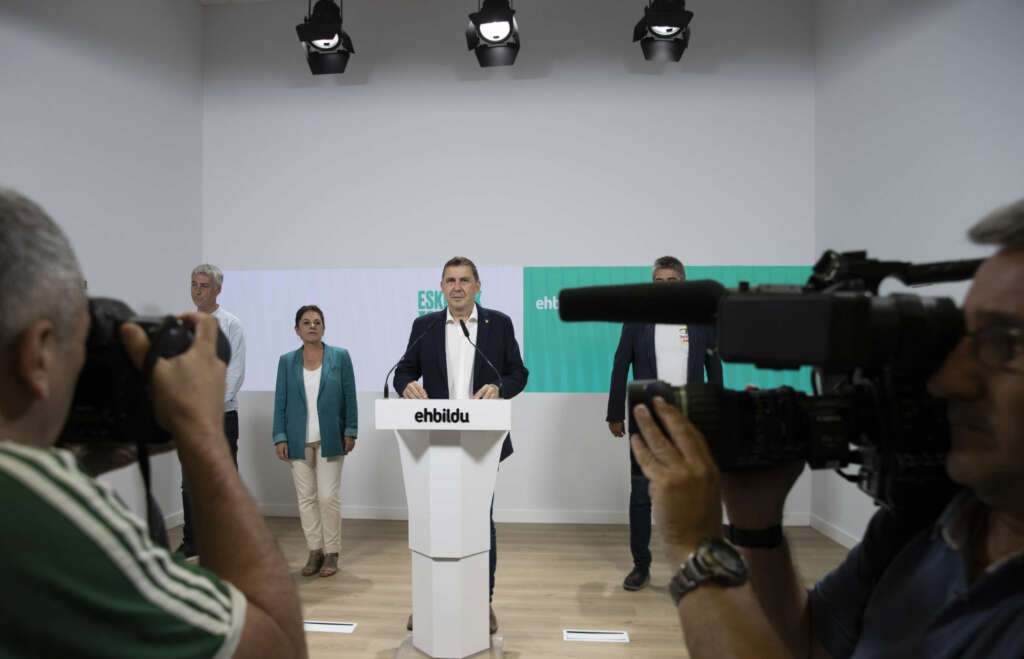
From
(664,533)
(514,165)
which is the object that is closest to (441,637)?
(664,533)

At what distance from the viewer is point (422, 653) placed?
2.42m

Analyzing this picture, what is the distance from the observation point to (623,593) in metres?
3.20

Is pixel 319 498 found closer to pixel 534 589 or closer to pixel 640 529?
pixel 534 589

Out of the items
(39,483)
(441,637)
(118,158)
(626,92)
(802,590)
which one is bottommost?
(441,637)

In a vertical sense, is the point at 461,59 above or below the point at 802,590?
above

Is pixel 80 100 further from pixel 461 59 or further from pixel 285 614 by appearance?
pixel 285 614

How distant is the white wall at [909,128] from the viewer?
271 cm

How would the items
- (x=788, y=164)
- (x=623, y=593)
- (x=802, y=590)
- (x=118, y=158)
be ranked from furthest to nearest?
(x=788, y=164) → (x=118, y=158) → (x=623, y=593) → (x=802, y=590)

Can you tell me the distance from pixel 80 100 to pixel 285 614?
4.19 metres

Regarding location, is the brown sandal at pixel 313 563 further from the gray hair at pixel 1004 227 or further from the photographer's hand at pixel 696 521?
the gray hair at pixel 1004 227

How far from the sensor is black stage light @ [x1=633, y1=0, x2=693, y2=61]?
402cm

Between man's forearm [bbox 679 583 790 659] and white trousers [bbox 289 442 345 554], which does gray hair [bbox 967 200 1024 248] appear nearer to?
man's forearm [bbox 679 583 790 659]

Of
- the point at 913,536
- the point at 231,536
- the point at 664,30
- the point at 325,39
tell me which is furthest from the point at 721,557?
the point at 325,39

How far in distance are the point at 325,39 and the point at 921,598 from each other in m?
4.54
